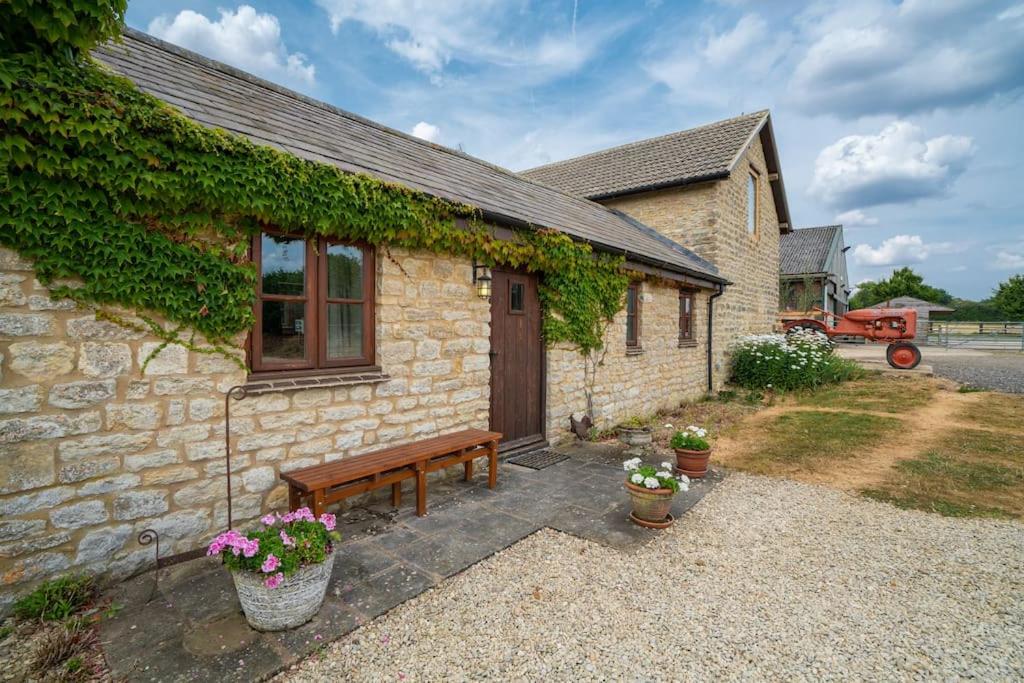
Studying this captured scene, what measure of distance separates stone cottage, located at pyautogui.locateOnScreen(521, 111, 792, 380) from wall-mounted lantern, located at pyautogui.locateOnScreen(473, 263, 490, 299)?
8.37 m

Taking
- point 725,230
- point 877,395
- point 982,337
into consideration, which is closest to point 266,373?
point 725,230

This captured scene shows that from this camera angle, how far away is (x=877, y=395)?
10.7 metres

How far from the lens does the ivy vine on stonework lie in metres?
2.54

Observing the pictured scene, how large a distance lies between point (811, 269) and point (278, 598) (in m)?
31.8

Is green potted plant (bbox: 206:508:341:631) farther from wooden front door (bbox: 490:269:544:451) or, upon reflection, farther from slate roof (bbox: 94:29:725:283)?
wooden front door (bbox: 490:269:544:451)

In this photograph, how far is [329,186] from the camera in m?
3.81

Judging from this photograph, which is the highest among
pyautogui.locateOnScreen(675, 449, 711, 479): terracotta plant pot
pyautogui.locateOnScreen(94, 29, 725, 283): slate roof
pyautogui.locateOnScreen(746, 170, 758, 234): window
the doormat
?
pyautogui.locateOnScreen(746, 170, 758, 234): window

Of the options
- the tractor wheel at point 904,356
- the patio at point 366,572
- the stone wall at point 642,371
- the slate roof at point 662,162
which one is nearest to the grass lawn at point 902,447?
the stone wall at point 642,371

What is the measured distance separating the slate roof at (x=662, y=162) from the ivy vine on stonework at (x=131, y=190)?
9.91 meters

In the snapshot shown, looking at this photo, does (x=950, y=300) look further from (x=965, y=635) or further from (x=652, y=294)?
(x=965, y=635)

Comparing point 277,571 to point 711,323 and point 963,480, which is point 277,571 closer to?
point 963,480

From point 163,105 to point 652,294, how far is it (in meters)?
7.84

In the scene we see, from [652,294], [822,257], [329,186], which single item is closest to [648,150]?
[652,294]

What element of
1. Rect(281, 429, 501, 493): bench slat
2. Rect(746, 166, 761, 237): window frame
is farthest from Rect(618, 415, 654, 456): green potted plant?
Rect(746, 166, 761, 237): window frame
